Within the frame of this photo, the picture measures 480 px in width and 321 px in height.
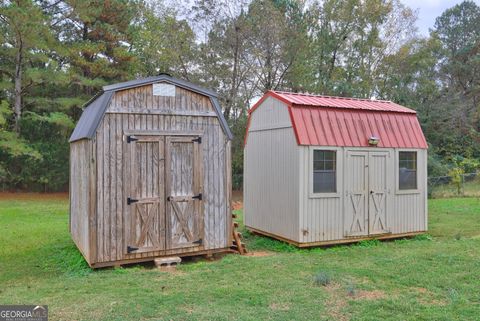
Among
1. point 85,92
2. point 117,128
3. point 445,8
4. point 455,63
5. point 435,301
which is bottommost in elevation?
point 435,301

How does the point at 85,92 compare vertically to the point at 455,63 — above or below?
below

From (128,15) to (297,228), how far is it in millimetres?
15991

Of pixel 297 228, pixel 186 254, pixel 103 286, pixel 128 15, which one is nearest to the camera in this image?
pixel 103 286

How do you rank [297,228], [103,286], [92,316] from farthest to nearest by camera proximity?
[297,228]
[103,286]
[92,316]

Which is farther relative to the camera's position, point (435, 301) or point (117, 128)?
point (117, 128)

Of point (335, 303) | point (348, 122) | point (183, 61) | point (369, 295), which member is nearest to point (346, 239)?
point (348, 122)

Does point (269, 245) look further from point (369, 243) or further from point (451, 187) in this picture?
point (451, 187)

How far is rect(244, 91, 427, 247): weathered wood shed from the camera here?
7426 millimetres

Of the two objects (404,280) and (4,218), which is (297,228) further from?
(4,218)

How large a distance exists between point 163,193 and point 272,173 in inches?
110

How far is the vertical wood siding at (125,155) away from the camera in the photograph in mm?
5844

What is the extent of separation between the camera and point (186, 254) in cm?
645

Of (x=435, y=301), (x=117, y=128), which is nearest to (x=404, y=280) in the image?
(x=435, y=301)

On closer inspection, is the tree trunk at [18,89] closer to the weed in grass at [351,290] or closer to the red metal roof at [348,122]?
the red metal roof at [348,122]
